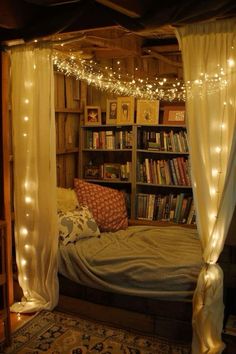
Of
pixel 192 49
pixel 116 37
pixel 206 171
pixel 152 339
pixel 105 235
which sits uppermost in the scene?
pixel 116 37

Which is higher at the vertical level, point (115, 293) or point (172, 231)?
point (172, 231)

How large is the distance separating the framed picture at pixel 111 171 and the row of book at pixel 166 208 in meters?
0.35

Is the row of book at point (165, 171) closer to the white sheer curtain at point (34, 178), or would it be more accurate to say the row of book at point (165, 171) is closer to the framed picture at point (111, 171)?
the framed picture at point (111, 171)

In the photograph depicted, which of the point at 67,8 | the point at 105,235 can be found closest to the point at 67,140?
the point at 105,235

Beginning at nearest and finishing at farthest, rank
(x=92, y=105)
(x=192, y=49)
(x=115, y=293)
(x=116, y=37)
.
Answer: (x=192, y=49), (x=115, y=293), (x=116, y=37), (x=92, y=105)

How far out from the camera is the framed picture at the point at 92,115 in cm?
445

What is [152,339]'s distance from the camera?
2.76m

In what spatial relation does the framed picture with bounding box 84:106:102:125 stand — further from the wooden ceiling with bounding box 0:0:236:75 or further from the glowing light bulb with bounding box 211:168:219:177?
the glowing light bulb with bounding box 211:168:219:177

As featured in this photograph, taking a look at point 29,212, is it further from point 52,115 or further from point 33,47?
point 33,47

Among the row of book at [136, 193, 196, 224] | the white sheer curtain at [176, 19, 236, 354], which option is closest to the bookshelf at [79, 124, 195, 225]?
the row of book at [136, 193, 196, 224]

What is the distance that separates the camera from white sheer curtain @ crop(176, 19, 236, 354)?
223 centimetres

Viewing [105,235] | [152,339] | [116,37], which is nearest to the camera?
[152,339]

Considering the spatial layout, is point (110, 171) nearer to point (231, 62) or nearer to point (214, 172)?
point (214, 172)

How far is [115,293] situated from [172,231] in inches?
41.5
